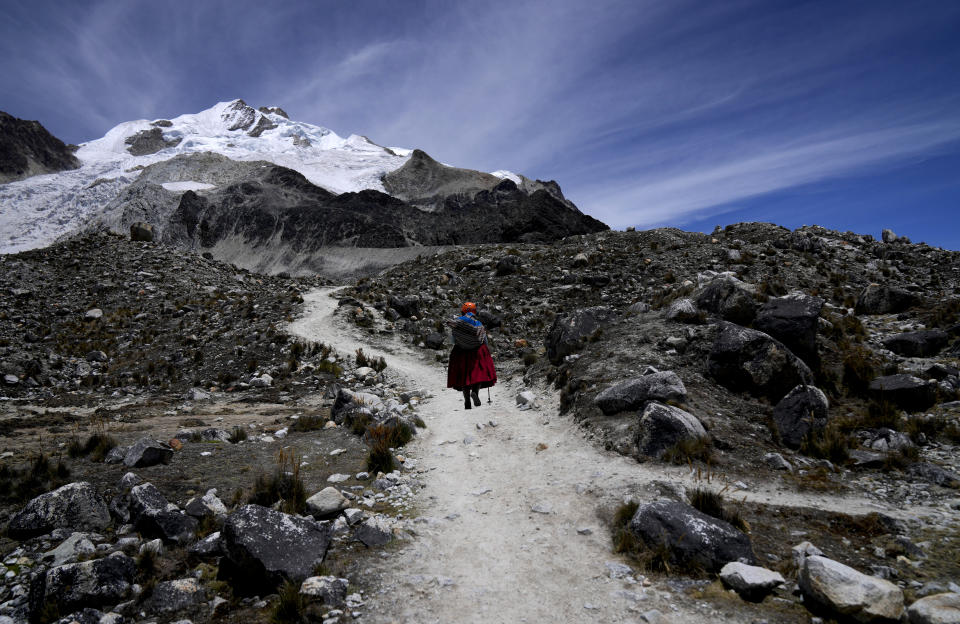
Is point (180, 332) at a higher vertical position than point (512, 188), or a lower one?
lower

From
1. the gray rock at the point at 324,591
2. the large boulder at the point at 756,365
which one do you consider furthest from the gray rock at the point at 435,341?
the gray rock at the point at 324,591

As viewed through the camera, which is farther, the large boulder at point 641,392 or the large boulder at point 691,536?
A: the large boulder at point 641,392

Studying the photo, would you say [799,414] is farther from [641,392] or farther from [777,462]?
[641,392]

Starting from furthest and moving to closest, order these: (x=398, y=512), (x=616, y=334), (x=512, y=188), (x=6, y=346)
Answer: (x=512, y=188), (x=6, y=346), (x=616, y=334), (x=398, y=512)

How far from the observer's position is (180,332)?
24516 millimetres

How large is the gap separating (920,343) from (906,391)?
436 cm

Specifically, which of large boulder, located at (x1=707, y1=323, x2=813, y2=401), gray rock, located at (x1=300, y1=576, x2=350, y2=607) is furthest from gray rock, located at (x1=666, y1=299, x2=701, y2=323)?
gray rock, located at (x1=300, y1=576, x2=350, y2=607)

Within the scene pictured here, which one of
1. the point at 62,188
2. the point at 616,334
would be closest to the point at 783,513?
the point at 616,334

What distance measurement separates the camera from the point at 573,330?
50.9 ft

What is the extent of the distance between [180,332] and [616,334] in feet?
77.1

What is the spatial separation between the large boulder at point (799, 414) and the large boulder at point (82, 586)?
33.8 ft

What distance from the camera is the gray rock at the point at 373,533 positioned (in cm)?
591

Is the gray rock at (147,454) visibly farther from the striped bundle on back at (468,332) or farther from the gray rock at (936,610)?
the gray rock at (936,610)

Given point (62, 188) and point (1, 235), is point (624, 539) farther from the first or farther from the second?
point (62, 188)
